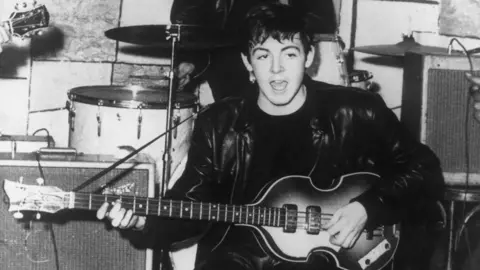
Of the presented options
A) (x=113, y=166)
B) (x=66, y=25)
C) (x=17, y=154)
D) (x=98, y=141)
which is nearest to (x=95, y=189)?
(x=113, y=166)

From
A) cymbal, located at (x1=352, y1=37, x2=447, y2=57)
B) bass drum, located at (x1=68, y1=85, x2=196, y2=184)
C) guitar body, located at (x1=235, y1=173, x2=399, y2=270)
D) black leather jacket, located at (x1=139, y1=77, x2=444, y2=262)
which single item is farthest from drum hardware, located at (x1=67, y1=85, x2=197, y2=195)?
cymbal, located at (x1=352, y1=37, x2=447, y2=57)

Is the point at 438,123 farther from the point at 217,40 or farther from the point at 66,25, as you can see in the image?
the point at 66,25

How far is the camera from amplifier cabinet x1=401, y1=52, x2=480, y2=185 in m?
2.05

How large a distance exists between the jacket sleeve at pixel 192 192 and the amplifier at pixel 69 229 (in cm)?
13

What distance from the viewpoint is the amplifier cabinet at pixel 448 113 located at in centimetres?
205


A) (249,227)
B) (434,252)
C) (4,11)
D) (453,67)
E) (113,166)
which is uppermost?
(4,11)

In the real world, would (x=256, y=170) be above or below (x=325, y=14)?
below

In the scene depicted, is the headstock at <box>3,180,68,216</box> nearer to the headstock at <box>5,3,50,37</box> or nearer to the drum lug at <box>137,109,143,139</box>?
the headstock at <box>5,3,50,37</box>

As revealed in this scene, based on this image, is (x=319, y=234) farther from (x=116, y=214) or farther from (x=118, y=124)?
(x=118, y=124)

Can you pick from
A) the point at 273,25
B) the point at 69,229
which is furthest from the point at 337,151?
the point at 69,229

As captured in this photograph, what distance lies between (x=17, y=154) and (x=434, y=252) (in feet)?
5.35

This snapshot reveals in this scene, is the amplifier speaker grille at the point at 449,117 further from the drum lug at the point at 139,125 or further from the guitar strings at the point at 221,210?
the drum lug at the point at 139,125

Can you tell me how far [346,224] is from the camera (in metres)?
1.72

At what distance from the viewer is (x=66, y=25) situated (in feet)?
8.98
